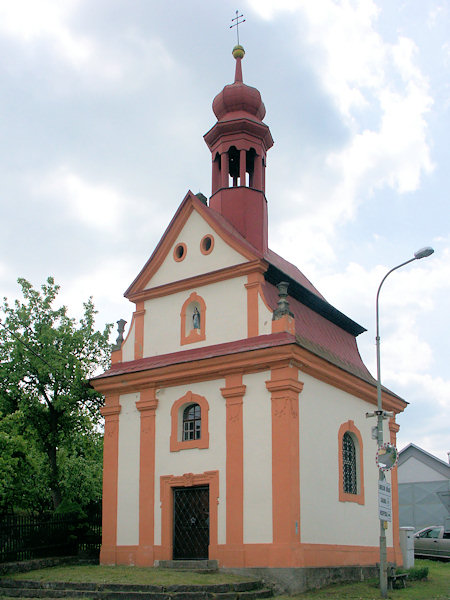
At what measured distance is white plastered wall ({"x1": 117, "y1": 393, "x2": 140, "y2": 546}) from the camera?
21.4 m

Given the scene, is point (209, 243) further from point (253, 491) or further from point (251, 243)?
point (253, 491)

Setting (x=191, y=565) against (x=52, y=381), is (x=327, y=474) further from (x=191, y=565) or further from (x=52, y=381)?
(x=52, y=381)

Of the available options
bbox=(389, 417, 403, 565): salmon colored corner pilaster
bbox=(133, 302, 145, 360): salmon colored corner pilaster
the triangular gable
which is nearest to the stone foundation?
bbox=(389, 417, 403, 565): salmon colored corner pilaster

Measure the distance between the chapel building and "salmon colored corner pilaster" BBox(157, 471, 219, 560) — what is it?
1.3 inches

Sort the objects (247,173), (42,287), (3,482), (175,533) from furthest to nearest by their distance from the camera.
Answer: (42,287) < (247,173) < (3,482) < (175,533)

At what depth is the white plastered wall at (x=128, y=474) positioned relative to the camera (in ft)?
70.3

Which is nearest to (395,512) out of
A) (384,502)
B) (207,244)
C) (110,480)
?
(384,502)

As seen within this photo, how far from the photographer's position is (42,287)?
29.8 metres

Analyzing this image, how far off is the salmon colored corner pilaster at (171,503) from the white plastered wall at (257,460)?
1.03 meters

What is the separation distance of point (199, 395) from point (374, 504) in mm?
7137

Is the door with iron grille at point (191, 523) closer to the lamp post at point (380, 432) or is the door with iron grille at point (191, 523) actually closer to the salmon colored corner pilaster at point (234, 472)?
the salmon colored corner pilaster at point (234, 472)

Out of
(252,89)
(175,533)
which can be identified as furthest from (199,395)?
(252,89)

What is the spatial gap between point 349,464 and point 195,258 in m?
8.04

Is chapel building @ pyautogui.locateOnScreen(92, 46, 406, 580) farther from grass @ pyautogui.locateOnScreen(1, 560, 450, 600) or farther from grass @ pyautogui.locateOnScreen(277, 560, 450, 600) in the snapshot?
grass @ pyautogui.locateOnScreen(1, 560, 450, 600)
